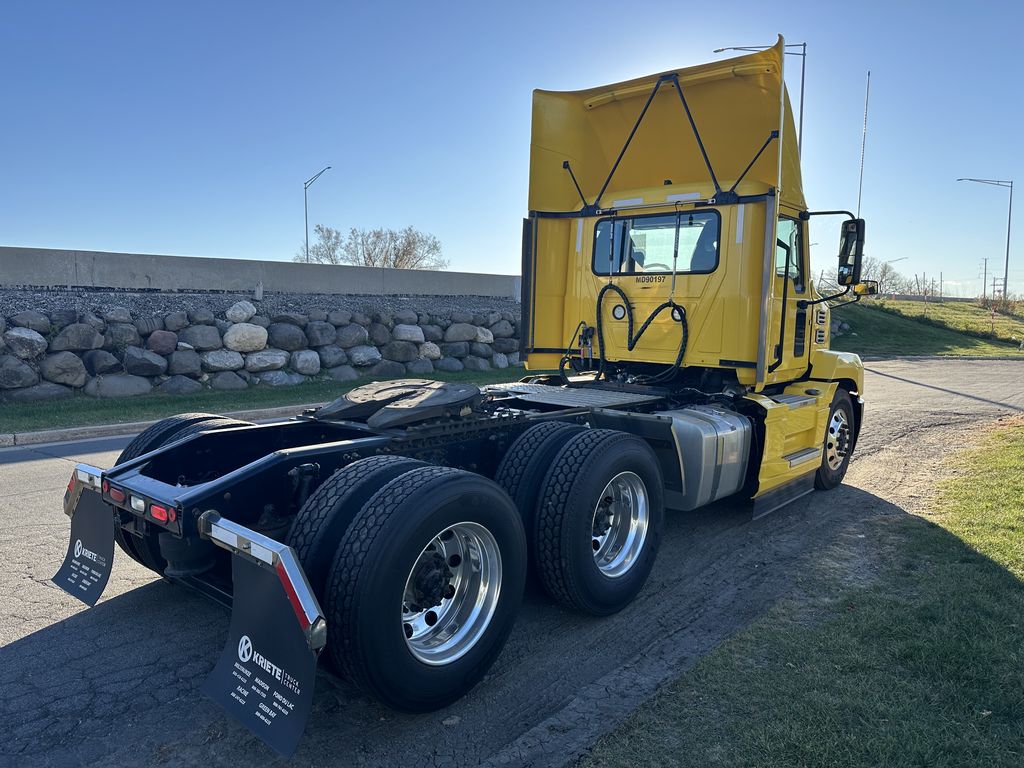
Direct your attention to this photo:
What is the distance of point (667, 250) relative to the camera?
661cm

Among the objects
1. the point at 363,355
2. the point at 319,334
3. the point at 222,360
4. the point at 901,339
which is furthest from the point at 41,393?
the point at 901,339

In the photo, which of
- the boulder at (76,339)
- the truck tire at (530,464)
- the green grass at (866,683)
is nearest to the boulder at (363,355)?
the boulder at (76,339)

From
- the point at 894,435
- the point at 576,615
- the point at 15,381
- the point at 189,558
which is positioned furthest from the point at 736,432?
the point at 15,381

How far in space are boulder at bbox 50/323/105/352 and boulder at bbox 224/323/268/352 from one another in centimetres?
217

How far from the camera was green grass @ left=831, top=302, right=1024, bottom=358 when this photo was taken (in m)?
28.3

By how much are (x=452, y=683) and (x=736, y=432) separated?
3.35 meters

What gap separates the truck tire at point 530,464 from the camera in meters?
4.19

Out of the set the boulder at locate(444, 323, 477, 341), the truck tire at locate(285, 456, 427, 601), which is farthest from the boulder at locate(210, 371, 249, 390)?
the truck tire at locate(285, 456, 427, 601)

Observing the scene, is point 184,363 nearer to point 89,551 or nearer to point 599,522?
point 89,551

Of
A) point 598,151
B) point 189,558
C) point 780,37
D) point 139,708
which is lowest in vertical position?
point 139,708

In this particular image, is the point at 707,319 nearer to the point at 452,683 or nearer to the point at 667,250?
the point at 667,250

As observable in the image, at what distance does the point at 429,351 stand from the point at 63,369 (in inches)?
283

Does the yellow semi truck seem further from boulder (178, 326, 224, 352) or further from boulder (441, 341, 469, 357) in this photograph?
boulder (441, 341, 469, 357)

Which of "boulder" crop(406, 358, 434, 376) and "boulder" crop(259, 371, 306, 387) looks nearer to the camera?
"boulder" crop(259, 371, 306, 387)
